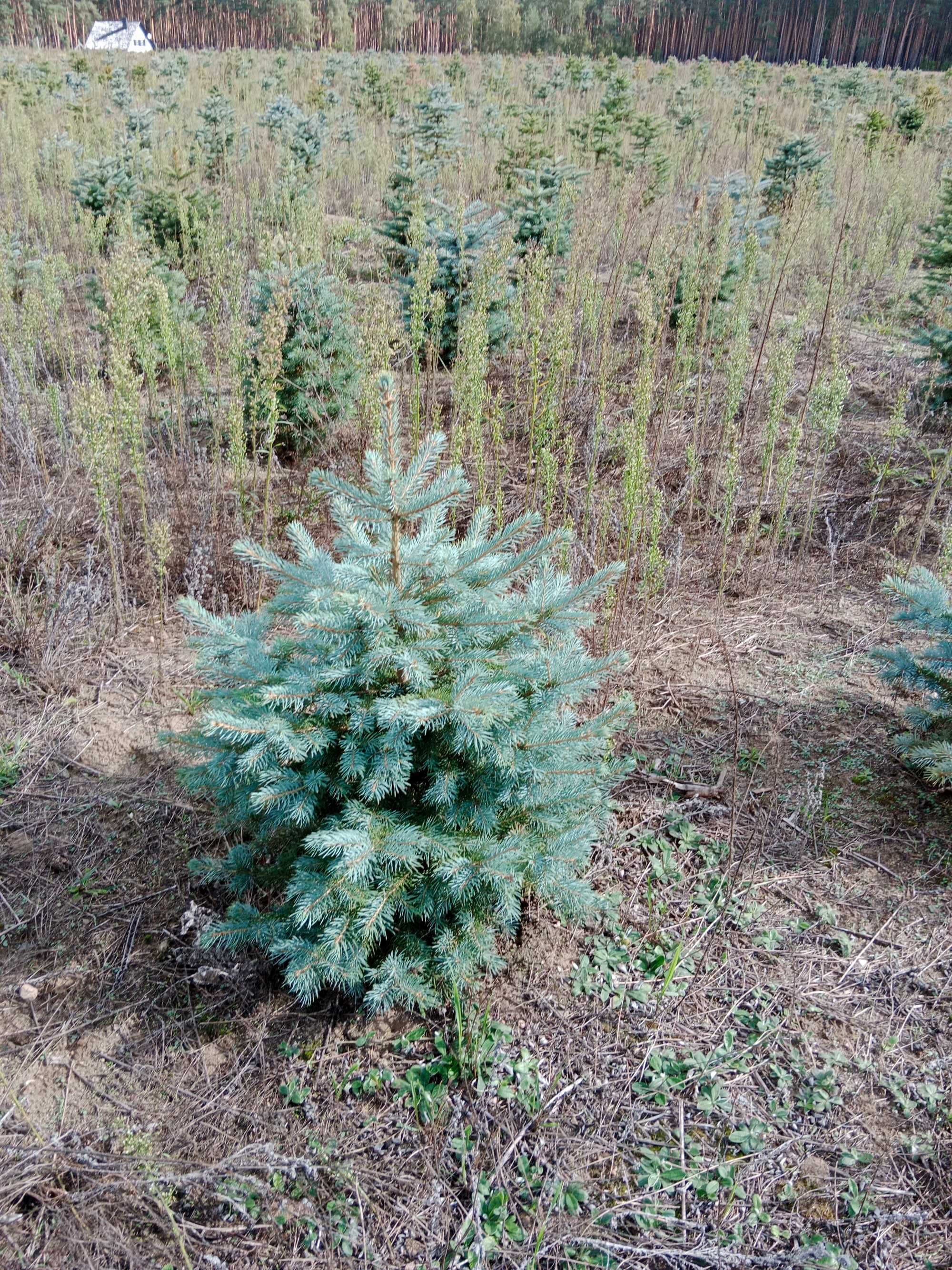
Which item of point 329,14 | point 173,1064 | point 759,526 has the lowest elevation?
point 173,1064

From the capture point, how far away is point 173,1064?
1905 mm

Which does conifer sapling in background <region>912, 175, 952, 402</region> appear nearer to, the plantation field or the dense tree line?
the plantation field

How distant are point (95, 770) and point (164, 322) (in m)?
1.94

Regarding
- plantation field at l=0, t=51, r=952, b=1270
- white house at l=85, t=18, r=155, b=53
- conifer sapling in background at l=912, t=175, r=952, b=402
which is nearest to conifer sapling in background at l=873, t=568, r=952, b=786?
plantation field at l=0, t=51, r=952, b=1270

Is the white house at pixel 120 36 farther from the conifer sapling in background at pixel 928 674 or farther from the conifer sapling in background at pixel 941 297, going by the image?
A: the conifer sapling in background at pixel 928 674

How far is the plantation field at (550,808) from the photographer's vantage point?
1672 mm

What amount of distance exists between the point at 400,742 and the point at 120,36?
98.5 feet

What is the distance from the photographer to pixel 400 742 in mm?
1715

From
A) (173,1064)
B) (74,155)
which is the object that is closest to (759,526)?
(173,1064)

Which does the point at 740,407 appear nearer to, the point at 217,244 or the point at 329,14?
the point at 217,244

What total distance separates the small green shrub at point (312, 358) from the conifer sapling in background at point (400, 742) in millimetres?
2499

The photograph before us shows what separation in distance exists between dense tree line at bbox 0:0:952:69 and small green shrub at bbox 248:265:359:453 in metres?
25.1

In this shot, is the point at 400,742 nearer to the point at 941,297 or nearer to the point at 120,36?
the point at 941,297

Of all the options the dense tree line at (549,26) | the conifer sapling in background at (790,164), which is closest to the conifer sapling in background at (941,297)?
the conifer sapling in background at (790,164)
